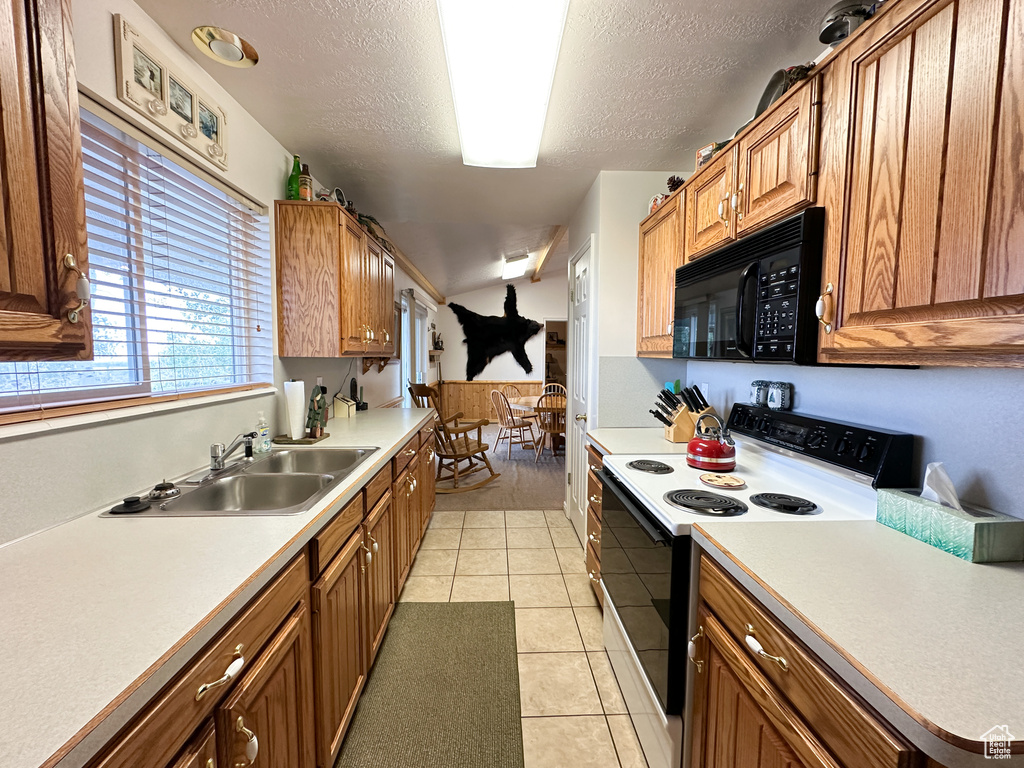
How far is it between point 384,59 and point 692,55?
3.57 feet

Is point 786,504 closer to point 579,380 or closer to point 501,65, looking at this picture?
point 501,65

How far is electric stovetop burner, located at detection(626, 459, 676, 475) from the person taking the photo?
161 cm

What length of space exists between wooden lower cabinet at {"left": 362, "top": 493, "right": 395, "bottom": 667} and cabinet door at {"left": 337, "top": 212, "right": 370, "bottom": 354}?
92cm

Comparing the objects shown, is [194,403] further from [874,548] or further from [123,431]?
[874,548]

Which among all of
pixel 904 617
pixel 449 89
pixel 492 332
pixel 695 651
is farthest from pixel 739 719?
pixel 492 332

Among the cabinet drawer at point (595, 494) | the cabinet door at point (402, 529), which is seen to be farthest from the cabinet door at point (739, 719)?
the cabinet door at point (402, 529)

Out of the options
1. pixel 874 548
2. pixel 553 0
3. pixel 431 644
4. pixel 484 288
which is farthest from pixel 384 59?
pixel 484 288

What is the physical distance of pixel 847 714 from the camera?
617 millimetres

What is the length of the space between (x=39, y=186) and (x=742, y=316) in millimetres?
1682

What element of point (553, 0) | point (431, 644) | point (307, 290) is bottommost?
point (431, 644)

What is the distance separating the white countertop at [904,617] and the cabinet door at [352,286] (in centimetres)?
194

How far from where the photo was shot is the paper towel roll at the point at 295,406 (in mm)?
2043

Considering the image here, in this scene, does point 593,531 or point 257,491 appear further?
point 593,531

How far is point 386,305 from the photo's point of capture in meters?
3.15
